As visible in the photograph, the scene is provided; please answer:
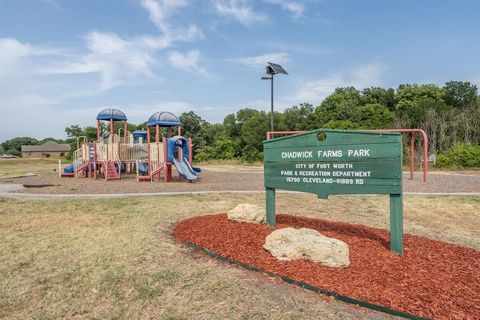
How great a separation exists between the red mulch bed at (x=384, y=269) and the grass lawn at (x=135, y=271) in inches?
10.9

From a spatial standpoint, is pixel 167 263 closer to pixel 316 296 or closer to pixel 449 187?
pixel 316 296

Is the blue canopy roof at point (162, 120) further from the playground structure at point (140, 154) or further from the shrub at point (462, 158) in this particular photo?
the shrub at point (462, 158)

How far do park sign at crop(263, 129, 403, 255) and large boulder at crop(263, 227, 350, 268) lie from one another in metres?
0.83

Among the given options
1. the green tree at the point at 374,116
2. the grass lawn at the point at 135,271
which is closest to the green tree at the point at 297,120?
the green tree at the point at 374,116

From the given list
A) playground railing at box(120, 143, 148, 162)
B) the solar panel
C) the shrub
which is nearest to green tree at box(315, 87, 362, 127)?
the shrub

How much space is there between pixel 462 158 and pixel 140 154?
22.8 m

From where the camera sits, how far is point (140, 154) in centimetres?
2012

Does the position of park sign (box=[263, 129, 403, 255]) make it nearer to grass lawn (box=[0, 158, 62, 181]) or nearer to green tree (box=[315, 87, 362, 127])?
grass lawn (box=[0, 158, 62, 181])

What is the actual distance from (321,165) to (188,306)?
9.46 feet

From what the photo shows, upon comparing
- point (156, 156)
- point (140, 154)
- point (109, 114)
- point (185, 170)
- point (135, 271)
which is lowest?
point (135, 271)

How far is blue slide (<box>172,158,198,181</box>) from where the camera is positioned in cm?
1710

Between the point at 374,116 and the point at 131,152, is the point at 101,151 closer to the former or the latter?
the point at 131,152

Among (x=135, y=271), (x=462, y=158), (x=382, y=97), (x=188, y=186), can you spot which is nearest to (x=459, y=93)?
(x=382, y=97)

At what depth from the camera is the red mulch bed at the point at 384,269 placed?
133 inches
